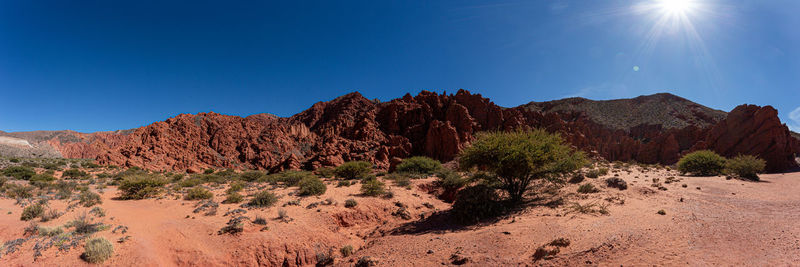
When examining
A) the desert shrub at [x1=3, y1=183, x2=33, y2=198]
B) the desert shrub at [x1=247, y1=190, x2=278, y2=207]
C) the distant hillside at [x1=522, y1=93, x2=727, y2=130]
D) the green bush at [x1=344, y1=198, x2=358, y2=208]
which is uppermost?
the distant hillside at [x1=522, y1=93, x2=727, y2=130]

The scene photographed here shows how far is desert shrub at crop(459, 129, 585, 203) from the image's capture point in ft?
30.9

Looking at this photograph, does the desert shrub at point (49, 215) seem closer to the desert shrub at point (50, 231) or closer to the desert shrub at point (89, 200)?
the desert shrub at point (89, 200)

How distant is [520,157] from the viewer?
938 cm

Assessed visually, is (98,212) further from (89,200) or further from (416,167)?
(416,167)

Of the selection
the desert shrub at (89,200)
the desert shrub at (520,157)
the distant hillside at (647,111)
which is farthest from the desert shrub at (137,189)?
the distant hillside at (647,111)

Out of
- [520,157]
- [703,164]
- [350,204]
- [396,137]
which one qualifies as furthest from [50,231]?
[396,137]

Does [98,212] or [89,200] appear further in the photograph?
[89,200]

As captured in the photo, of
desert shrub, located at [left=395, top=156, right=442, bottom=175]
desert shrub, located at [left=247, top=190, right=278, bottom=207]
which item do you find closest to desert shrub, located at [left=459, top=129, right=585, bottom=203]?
desert shrub, located at [left=247, top=190, right=278, bottom=207]

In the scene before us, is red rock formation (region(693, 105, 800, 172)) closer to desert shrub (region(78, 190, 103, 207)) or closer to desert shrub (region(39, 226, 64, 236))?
desert shrub (region(39, 226, 64, 236))

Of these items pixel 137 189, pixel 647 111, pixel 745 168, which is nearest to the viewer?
pixel 137 189

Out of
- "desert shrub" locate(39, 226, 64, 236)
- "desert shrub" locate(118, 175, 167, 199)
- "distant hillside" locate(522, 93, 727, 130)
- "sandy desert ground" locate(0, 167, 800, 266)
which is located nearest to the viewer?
"sandy desert ground" locate(0, 167, 800, 266)

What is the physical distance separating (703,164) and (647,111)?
2008 inches

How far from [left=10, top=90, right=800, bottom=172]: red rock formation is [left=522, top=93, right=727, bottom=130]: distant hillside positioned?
1.63m

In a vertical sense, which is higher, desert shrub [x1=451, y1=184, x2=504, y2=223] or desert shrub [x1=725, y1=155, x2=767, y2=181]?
desert shrub [x1=725, y1=155, x2=767, y2=181]
